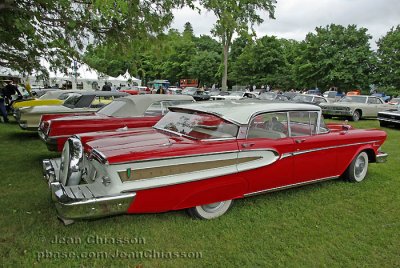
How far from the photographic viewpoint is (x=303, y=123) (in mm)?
4578

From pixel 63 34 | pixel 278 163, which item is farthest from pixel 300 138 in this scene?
pixel 63 34

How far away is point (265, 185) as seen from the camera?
13.0 feet

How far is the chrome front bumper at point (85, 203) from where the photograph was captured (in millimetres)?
2879

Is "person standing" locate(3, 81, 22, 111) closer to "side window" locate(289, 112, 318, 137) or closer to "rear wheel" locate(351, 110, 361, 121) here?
"side window" locate(289, 112, 318, 137)

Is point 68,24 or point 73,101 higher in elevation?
point 68,24

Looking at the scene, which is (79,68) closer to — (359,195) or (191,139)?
(191,139)

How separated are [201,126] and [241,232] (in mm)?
1325

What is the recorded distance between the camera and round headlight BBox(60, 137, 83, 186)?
3.33 meters

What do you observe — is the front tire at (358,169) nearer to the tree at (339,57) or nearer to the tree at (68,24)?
the tree at (68,24)

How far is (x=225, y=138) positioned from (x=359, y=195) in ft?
7.77

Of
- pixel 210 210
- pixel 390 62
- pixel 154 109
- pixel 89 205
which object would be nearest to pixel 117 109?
pixel 154 109

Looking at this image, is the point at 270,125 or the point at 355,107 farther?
the point at 355,107

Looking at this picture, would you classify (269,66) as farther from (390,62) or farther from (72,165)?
(72,165)

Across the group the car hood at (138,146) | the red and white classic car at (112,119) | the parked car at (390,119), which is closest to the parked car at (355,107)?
the parked car at (390,119)
